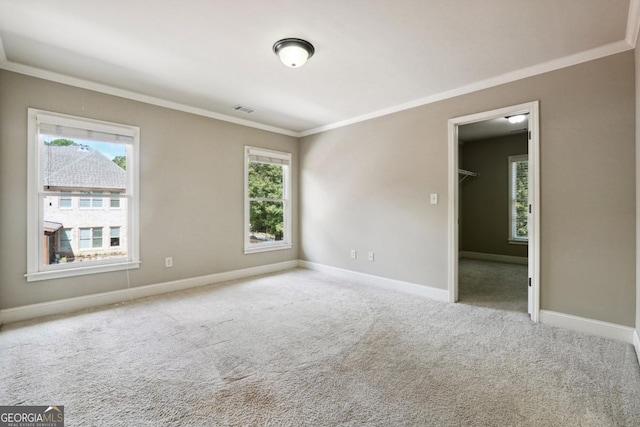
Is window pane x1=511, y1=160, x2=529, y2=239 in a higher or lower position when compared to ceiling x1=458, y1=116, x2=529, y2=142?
lower

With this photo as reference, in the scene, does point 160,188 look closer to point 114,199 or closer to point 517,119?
point 114,199

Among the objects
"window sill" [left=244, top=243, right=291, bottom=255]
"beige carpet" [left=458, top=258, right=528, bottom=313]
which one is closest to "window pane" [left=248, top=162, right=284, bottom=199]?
"window sill" [left=244, top=243, right=291, bottom=255]

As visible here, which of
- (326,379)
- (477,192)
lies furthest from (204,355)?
(477,192)

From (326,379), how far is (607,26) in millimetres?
3329

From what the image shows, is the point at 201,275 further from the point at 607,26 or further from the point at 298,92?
the point at 607,26

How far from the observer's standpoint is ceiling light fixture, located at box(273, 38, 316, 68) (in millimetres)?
2406

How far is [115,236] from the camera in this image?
349cm

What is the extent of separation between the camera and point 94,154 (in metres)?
3.33

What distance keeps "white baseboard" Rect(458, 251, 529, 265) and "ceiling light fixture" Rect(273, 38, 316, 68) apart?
554cm

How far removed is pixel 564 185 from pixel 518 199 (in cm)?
364

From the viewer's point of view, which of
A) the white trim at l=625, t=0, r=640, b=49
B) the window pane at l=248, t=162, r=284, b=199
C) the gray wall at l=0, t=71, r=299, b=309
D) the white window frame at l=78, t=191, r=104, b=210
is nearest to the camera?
the white trim at l=625, t=0, r=640, b=49

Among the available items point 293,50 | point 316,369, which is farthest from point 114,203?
point 316,369

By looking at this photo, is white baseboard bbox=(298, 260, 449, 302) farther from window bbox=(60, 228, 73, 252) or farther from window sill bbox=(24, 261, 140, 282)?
window bbox=(60, 228, 73, 252)

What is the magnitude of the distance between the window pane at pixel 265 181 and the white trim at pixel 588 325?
13.2ft
